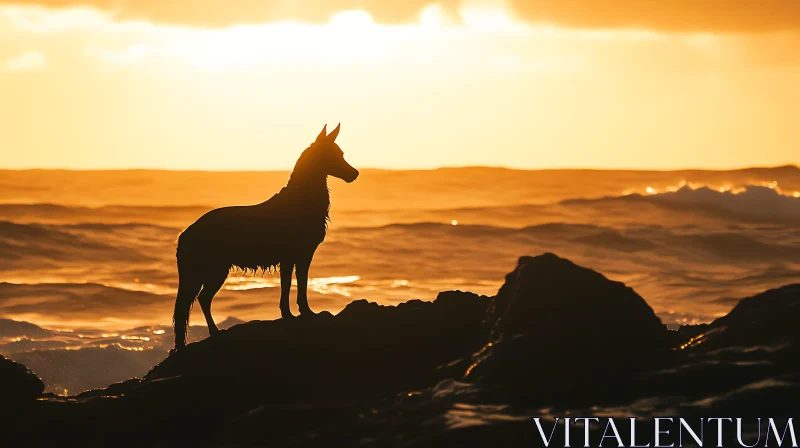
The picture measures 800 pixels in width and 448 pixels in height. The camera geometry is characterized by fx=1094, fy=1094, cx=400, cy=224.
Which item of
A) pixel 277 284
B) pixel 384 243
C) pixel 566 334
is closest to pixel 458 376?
pixel 566 334

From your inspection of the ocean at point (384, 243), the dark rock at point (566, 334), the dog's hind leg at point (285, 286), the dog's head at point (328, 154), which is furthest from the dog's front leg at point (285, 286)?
→ the ocean at point (384, 243)

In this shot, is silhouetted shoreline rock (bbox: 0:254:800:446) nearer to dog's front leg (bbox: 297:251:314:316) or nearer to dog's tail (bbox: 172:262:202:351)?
dog's front leg (bbox: 297:251:314:316)

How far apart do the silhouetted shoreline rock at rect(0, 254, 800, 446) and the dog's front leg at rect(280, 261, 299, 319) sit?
2.22 feet

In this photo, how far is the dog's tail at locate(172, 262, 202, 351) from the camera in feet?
38.6

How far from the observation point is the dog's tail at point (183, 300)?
38.6ft

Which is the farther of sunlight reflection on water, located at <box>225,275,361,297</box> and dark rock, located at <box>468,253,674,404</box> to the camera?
sunlight reflection on water, located at <box>225,275,361,297</box>

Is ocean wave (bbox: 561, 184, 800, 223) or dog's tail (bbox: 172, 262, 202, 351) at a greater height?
ocean wave (bbox: 561, 184, 800, 223)

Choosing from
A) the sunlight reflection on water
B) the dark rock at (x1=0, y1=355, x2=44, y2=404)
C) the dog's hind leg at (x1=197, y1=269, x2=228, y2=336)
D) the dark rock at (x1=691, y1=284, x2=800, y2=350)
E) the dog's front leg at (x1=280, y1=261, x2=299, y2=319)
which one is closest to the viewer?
the dark rock at (x1=691, y1=284, x2=800, y2=350)

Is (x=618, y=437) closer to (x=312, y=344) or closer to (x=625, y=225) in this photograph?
(x=312, y=344)

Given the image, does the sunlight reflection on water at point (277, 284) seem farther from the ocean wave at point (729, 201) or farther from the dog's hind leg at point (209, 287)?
the ocean wave at point (729, 201)

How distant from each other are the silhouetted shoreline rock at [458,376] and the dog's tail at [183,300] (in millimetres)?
1168

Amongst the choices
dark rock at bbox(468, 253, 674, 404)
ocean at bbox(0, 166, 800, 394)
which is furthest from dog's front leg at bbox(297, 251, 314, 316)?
ocean at bbox(0, 166, 800, 394)

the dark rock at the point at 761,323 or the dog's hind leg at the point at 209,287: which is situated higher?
the dog's hind leg at the point at 209,287

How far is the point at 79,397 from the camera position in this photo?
1038cm
